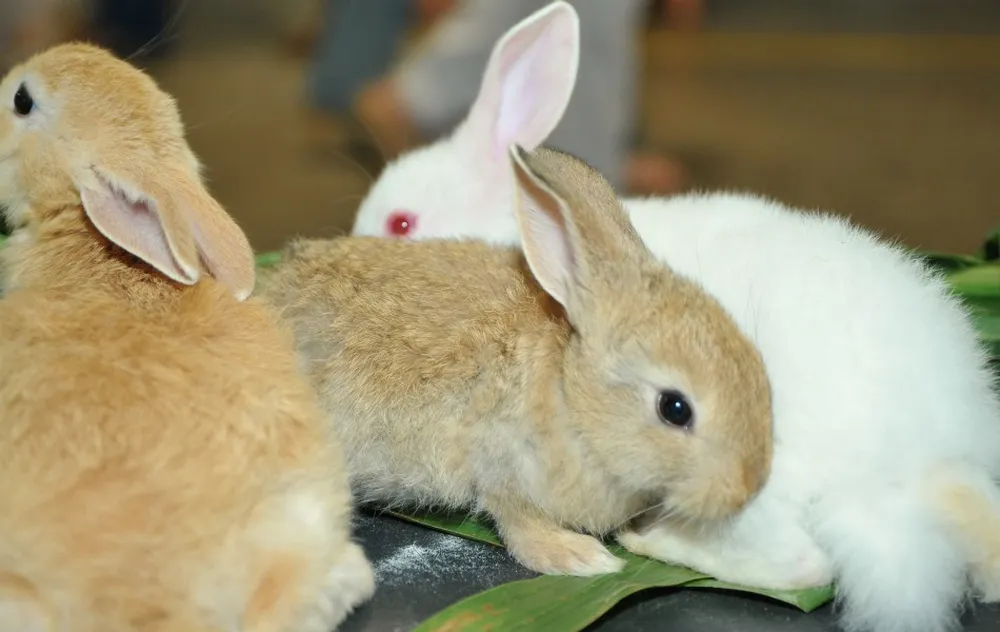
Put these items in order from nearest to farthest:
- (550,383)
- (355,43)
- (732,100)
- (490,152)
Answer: (550,383)
(490,152)
(355,43)
(732,100)

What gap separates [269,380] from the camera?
1.24m

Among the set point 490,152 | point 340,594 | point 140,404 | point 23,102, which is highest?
point 490,152

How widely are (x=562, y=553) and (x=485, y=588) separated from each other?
0.11m

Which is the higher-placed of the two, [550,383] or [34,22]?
[34,22]

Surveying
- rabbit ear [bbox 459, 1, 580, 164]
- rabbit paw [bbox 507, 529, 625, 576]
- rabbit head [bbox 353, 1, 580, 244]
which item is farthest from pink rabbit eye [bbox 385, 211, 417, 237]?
rabbit paw [bbox 507, 529, 625, 576]

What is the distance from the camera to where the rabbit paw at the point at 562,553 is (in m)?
1.32

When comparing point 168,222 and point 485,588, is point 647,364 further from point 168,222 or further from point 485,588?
point 168,222

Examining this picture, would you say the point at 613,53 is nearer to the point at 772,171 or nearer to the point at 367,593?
the point at 367,593

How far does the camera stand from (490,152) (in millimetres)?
2008

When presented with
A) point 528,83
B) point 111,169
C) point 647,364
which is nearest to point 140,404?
point 111,169

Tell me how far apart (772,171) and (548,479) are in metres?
3.48

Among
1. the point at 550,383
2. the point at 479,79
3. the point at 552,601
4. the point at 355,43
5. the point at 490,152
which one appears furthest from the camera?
the point at 355,43

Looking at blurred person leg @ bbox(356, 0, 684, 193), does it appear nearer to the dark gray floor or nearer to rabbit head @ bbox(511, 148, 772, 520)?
rabbit head @ bbox(511, 148, 772, 520)

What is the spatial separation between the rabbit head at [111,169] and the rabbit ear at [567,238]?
0.37 m
